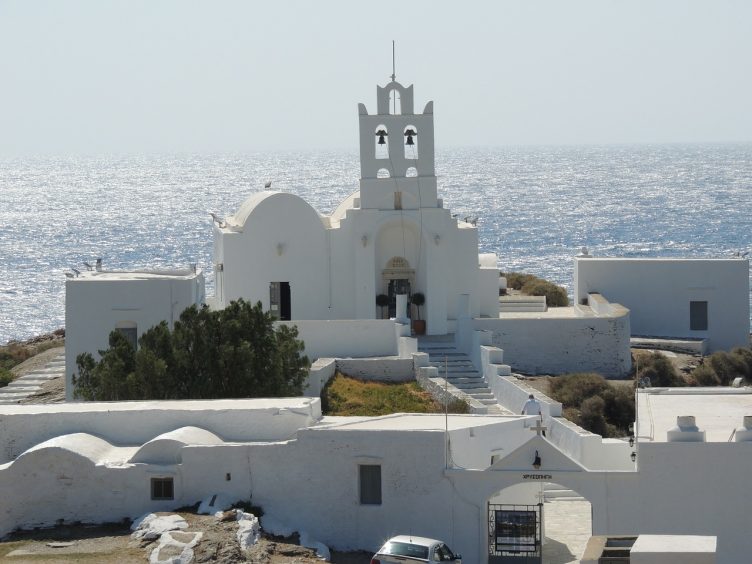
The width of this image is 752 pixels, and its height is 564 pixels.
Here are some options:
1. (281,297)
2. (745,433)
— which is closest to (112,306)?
(281,297)

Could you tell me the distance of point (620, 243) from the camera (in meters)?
130

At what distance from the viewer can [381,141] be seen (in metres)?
50.3

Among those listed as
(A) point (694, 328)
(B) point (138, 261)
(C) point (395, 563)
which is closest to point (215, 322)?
(C) point (395, 563)

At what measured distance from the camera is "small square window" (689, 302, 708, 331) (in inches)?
2160

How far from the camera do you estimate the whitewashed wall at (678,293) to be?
54.6 metres

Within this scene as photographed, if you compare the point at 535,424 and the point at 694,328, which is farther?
the point at 694,328

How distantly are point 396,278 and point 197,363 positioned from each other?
43.2 feet

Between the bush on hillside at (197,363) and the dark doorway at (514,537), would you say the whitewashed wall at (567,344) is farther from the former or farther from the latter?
the dark doorway at (514,537)

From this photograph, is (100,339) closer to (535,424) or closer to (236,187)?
(535,424)

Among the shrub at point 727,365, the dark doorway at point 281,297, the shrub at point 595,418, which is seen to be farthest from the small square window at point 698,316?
the dark doorway at point 281,297

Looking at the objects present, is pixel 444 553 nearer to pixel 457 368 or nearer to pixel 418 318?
pixel 457 368

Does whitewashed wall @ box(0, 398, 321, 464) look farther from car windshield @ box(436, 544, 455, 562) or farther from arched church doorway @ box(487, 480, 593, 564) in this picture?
car windshield @ box(436, 544, 455, 562)

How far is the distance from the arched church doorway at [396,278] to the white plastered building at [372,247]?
3 cm

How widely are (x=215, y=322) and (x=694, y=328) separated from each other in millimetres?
20703
